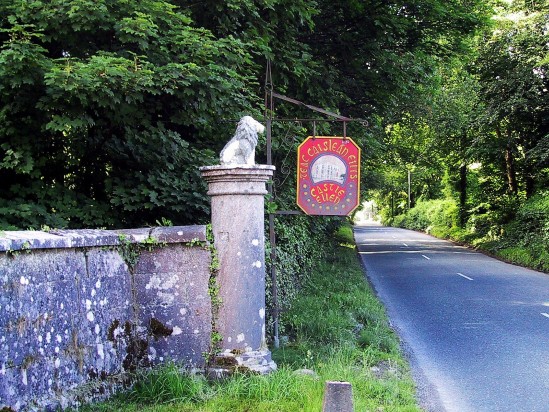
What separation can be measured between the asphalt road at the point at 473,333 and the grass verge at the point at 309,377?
0.42 meters

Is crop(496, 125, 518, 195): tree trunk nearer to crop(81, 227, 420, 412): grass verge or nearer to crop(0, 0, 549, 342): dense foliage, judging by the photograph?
crop(0, 0, 549, 342): dense foliage

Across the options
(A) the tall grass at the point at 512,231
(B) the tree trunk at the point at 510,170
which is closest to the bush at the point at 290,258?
(A) the tall grass at the point at 512,231

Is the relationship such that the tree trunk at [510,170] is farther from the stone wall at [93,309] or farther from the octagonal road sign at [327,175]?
the stone wall at [93,309]

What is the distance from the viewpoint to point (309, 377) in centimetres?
548

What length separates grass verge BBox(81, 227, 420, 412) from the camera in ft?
16.0

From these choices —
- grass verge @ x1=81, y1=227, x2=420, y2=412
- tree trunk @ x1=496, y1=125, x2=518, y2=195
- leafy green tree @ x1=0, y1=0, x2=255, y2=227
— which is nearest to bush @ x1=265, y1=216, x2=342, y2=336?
grass verge @ x1=81, y1=227, x2=420, y2=412

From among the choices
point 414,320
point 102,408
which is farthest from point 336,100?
point 102,408

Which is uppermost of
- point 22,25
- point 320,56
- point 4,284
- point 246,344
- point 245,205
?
point 320,56

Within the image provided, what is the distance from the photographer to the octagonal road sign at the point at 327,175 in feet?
24.5

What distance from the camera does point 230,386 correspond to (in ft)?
17.1

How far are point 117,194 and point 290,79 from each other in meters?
5.05

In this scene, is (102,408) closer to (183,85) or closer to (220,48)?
(183,85)

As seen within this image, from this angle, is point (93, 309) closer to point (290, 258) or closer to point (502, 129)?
point (290, 258)

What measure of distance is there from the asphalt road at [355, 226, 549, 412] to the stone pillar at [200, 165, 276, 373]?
6.31ft
